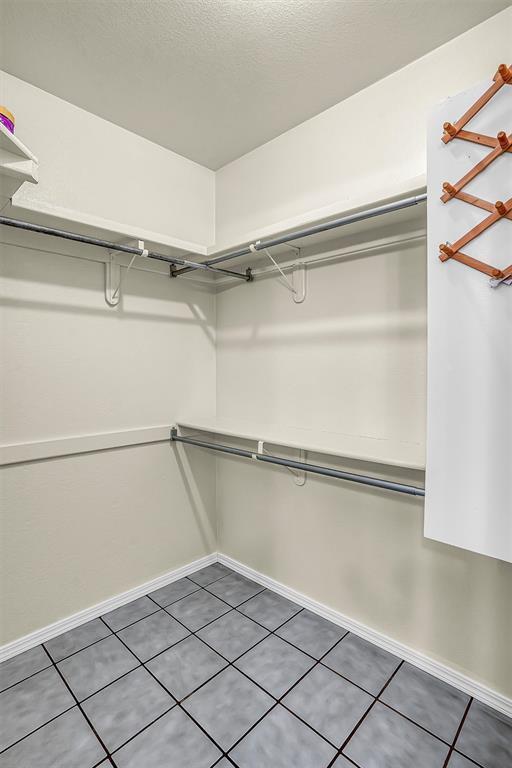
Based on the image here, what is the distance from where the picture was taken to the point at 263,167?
2.40 meters

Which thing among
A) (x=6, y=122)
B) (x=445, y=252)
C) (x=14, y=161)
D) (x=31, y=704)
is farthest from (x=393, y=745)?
(x=6, y=122)

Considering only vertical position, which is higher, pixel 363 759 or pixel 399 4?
pixel 399 4

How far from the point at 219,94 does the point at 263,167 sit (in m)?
0.51

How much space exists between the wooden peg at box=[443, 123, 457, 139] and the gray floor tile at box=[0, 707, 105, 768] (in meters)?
2.37

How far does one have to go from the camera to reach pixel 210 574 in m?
2.58

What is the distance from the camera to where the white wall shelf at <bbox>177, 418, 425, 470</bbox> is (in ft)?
5.07

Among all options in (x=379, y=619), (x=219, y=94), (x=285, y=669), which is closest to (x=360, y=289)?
(x=219, y=94)

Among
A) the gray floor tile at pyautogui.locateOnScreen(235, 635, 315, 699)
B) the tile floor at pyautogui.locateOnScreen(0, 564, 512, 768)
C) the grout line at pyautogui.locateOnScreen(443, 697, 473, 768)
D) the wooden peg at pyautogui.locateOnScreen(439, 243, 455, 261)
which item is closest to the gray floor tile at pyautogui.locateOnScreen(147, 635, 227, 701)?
the tile floor at pyautogui.locateOnScreen(0, 564, 512, 768)

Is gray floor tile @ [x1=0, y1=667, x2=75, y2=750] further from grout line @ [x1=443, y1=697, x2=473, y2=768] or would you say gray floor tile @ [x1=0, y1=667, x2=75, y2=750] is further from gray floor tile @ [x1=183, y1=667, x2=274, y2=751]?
grout line @ [x1=443, y1=697, x2=473, y2=768]

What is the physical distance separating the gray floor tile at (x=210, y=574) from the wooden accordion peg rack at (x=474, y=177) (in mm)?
2251

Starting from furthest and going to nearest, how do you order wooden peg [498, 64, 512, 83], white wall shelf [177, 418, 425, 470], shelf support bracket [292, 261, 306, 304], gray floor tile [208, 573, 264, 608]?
1. gray floor tile [208, 573, 264, 608]
2. shelf support bracket [292, 261, 306, 304]
3. white wall shelf [177, 418, 425, 470]
4. wooden peg [498, 64, 512, 83]

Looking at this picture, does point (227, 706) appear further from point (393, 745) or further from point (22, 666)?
point (22, 666)

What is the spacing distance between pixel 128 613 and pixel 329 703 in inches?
45.6

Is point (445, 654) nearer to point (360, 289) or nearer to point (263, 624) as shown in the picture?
point (263, 624)
